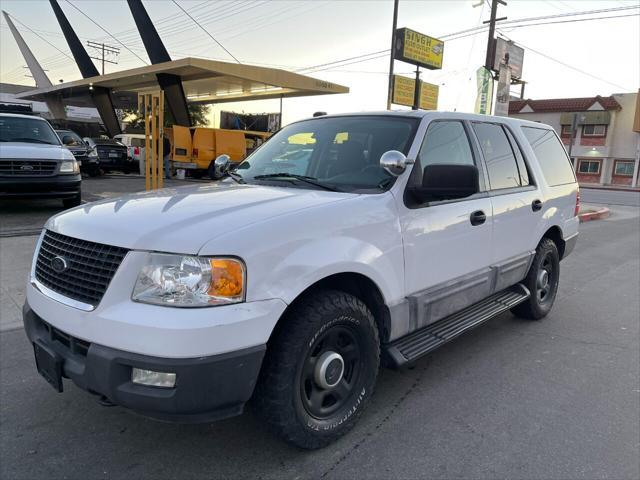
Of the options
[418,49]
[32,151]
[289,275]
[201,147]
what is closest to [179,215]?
[289,275]

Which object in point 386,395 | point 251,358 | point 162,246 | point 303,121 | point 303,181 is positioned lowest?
point 386,395

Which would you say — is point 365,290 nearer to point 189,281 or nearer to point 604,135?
point 189,281

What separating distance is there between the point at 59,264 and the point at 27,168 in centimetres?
714

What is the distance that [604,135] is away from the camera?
44031 millimetres

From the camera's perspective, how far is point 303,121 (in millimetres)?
4168

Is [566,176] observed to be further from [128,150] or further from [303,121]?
[128,150]

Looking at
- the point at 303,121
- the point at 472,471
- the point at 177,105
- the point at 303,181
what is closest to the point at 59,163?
the point at 303,121

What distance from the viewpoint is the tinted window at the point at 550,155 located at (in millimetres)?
4852

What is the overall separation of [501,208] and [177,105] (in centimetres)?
2316

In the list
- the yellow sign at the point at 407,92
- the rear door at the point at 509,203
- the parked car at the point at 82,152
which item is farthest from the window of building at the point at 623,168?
the rear door at the point at 509,203

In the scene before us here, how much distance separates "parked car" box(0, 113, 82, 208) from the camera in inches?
331

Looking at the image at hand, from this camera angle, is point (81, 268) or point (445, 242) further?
point (445, 242)

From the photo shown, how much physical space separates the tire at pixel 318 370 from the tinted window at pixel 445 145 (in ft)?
3.98

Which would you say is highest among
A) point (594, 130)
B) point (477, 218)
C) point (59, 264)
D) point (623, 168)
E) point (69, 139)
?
point (594, 130)
